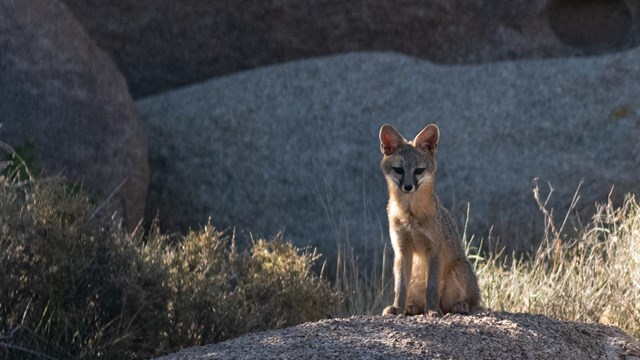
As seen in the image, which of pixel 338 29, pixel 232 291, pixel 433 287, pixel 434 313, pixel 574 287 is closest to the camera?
pixel 434 313

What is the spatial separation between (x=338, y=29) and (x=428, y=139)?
5.19 metres

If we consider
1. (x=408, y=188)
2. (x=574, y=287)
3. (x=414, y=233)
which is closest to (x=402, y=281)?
(x=414, y=233)

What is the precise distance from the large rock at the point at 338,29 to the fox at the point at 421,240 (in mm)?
5110

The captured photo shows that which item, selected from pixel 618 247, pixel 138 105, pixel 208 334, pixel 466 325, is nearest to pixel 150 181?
pixel 138 105

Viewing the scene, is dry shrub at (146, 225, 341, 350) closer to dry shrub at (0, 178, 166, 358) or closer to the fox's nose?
dry shrub at (0, 178, 166, 358)

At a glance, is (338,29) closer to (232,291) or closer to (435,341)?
(232,291)

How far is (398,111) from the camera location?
34.8ft

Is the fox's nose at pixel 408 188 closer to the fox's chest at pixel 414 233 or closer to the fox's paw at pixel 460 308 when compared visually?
the fox's chest at pixel 414 233

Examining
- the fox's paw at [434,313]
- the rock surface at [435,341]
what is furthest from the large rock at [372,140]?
the rock surface at [435,341]

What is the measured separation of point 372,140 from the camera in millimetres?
10461

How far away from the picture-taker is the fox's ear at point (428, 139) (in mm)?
6332

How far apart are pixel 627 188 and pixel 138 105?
4.38 m

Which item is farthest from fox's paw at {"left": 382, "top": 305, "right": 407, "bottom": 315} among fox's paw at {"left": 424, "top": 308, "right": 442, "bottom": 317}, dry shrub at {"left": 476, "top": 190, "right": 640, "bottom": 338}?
dry shrub at {"left": 476, "top": 190, "right": 640, "bottom": 338}

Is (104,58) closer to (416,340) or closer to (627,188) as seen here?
(627,188)
